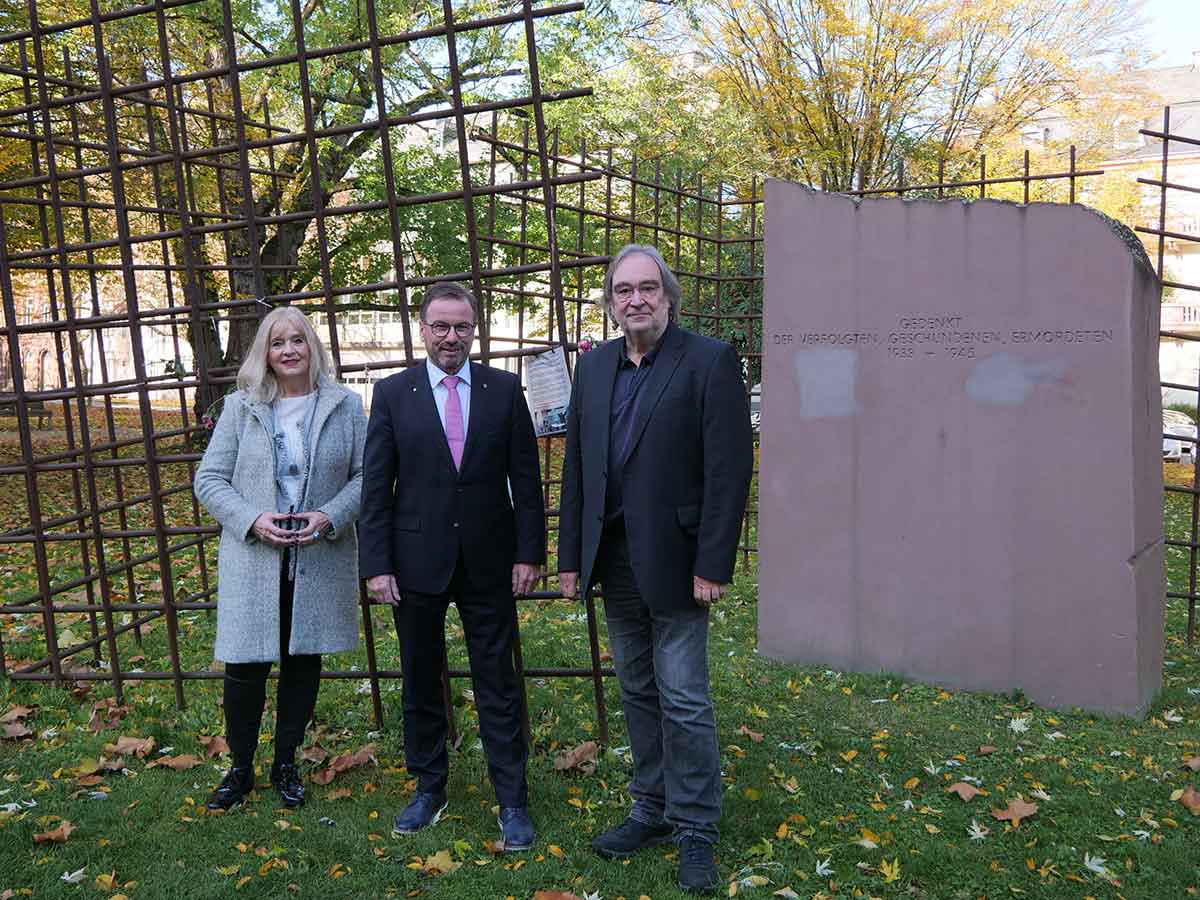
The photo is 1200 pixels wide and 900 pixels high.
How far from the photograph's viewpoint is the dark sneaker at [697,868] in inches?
123

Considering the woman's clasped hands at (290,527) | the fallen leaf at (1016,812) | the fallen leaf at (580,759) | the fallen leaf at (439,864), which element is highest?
the woman's clasped hands at (290,527)

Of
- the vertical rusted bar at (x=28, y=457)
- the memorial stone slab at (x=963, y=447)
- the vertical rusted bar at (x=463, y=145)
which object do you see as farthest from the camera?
the memorial stone slab at (x=963, y=447)

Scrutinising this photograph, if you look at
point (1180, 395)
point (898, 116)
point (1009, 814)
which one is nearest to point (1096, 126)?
point (898, 116)

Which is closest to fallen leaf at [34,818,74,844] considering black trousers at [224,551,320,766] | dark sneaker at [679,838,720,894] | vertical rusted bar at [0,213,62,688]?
black trousers at [224,551,320,766]

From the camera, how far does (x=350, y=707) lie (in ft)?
15.5

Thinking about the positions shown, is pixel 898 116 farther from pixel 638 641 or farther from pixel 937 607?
pixel 638 641

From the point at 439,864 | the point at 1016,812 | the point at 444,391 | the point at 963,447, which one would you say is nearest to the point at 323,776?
the point at 439,864

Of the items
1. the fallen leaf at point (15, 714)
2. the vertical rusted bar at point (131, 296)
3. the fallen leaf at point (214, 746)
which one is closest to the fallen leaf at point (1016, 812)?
the fallen leaf at point (214, 746)

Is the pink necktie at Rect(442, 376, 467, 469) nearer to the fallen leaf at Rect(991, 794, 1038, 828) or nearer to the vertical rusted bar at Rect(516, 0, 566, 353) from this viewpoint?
the vertical rusted bar at Rect(516, 0, 566, 353)

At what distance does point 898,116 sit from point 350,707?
13.4 m

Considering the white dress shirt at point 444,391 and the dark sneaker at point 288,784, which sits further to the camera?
the dark sneaker at point 288,784

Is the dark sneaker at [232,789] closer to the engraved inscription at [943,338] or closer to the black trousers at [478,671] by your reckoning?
the black trousers at [478,671]

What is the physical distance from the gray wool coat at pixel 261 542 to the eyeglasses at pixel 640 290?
1.15 meters

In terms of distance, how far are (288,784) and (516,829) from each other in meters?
0.93
